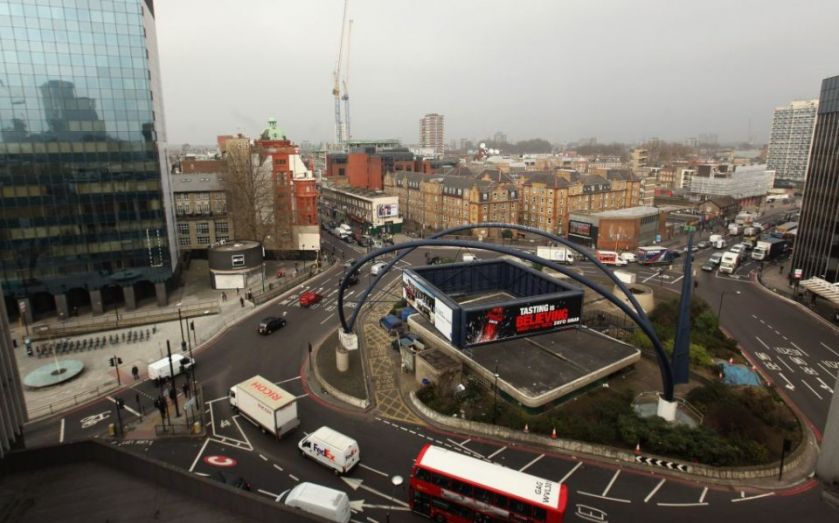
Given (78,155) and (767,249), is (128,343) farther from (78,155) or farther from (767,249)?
(767,249)

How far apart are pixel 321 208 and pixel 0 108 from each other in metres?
85.7

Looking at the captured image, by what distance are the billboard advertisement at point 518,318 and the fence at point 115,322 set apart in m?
35.7

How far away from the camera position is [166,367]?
1491 inches

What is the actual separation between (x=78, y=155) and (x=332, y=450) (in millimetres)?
45629

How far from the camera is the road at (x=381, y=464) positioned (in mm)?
23953

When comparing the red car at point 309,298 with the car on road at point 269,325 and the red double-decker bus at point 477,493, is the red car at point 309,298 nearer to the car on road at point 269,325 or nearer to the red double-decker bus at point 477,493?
the car on road at point 269,325

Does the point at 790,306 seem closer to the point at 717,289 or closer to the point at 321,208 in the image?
the point at 717,289

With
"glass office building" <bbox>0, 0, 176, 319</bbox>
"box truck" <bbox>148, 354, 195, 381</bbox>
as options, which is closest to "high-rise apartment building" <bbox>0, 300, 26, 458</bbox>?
"box truck" <bbox>148, 354, 195, 381</bbox>

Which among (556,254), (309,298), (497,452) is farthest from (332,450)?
(556,254)

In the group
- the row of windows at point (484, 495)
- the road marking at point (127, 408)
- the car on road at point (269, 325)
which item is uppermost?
the row of windows at point (484, 495)

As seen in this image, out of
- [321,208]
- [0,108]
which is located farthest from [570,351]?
[321,208]

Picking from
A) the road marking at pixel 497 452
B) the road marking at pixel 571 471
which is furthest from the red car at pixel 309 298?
the road marking at pixel 571 471

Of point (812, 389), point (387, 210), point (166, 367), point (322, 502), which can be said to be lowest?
point (812, 389)

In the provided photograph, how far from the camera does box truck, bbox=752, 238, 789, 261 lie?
77.2 metres
